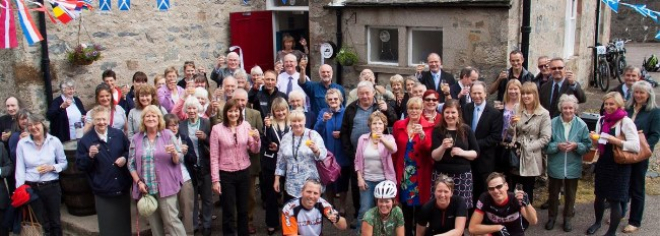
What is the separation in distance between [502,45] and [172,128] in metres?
5.25

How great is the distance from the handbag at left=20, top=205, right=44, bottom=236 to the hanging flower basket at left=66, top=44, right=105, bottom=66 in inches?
125

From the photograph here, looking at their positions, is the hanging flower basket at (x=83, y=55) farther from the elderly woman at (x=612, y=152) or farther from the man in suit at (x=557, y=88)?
the elderly woman at (x=612, y=152)

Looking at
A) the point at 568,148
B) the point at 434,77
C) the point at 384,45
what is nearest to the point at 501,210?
the point at 568,148

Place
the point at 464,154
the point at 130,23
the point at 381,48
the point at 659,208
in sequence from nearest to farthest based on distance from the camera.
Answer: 1. the point at 464,154
2. the point at 659,208
3. the point at 130,23
4. the point at 381,48

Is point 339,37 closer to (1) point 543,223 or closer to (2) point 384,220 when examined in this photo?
(1) point 543,223

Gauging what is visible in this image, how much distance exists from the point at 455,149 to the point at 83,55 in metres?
5.95

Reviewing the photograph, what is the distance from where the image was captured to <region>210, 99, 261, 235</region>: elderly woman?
6.40 meters

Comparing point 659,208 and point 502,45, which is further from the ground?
point 502,45

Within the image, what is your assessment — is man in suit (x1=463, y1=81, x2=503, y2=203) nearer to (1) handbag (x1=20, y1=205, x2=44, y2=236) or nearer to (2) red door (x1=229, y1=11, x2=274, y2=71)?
(1) handbag (x1=20, y1=205, x2=44, y2=236)

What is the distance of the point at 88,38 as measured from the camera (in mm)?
9711

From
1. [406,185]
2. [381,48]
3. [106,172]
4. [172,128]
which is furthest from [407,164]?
[381,48]

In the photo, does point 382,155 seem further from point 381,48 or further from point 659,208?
point 381,48

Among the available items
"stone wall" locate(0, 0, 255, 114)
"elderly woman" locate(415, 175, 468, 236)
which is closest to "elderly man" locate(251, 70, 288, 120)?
"elderly woman" locate(415, 175, 468, 236)

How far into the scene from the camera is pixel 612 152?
6344 mm
